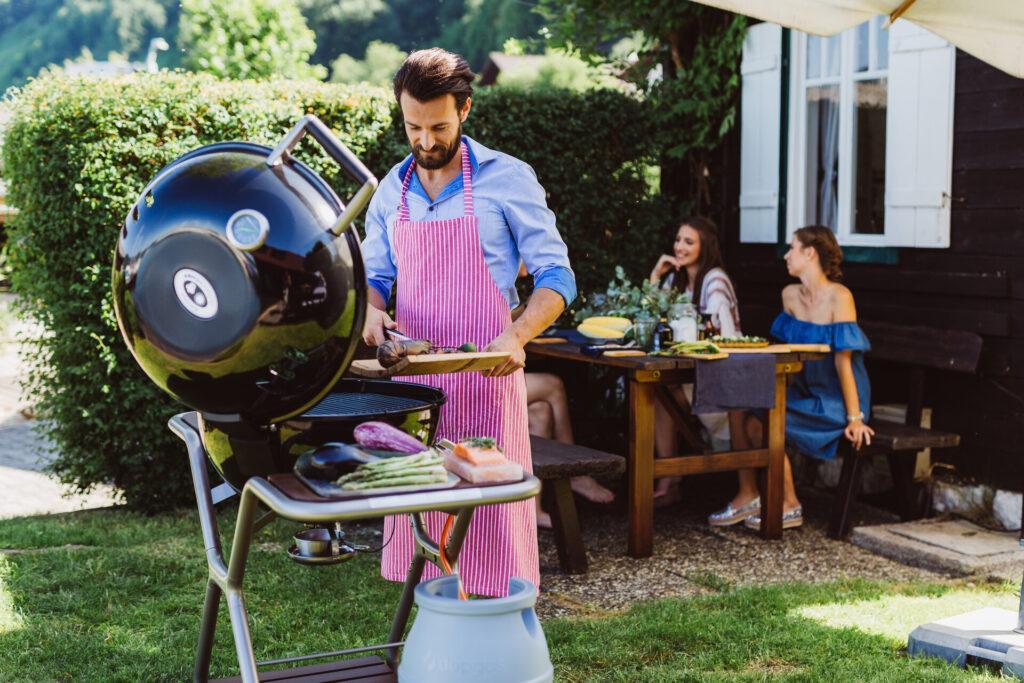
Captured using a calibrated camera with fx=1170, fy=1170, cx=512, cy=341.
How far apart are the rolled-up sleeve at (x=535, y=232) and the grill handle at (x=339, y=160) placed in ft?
2.85

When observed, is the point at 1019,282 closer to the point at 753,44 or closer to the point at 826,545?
the point at 826,545

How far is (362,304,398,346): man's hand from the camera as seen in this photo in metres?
2.85

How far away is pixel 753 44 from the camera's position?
23.4 feet

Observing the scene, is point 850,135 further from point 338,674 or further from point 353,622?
point 338,674

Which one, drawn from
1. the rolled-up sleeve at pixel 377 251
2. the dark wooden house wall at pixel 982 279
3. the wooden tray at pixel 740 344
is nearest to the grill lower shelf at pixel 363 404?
the rolled-up sleeve at pixel 377 251

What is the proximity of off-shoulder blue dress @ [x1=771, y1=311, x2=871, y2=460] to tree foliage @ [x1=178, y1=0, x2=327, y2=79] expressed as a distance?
15.2m

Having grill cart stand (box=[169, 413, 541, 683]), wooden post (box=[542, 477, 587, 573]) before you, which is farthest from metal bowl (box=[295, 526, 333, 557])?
wooden post (box=[542, 477, 587, 573])

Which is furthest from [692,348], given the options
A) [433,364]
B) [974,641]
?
[433,364]

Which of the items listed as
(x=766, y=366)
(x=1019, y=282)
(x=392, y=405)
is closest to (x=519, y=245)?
(x=392, y=405)

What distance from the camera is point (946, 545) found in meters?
5.32

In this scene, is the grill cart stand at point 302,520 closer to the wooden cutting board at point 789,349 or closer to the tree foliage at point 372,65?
the wooden cutting board at point 789,349

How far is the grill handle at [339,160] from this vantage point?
2.12m

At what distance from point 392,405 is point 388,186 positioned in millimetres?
802

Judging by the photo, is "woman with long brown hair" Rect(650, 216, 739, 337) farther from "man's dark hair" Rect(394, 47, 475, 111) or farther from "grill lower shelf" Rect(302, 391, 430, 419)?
"grill lower shelf" Rect(302, 391, 430, 419)
